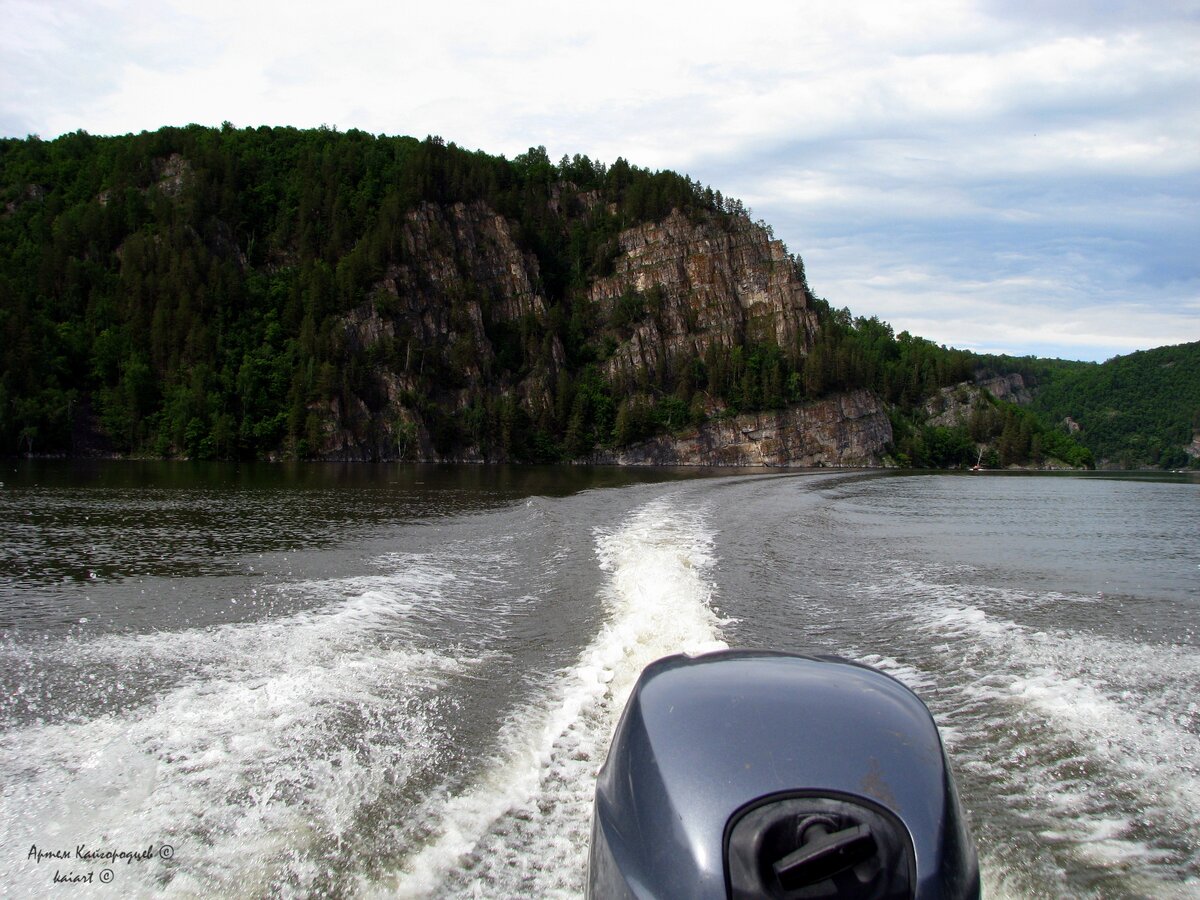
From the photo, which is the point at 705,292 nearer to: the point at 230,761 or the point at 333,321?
the point at 333,321

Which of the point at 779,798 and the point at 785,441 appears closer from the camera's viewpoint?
the point at 779,798

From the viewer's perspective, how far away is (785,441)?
12238 centimetres

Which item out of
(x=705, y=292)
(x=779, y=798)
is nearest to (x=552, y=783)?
(x=779, y=798)

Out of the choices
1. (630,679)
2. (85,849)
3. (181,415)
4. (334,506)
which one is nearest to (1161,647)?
(630,679)

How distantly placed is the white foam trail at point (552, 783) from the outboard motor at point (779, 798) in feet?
4.64

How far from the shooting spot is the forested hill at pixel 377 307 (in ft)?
330

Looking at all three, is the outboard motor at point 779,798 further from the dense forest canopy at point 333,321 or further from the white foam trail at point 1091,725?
the dense forest canopy at point 333,321

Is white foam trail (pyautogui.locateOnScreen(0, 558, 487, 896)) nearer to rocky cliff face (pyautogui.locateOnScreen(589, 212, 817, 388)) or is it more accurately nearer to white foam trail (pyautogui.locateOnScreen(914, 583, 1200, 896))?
white foam trail (pyautogui.locateOnScreen(914, 583, 1200, 896))

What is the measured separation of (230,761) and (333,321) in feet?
384

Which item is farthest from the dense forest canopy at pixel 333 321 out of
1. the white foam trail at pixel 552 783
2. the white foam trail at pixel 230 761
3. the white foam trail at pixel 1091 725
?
the white foam trail at pixel 1091 725

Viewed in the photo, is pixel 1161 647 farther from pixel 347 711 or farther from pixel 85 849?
pixel 85 849

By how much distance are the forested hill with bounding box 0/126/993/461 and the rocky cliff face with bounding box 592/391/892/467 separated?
118 inches

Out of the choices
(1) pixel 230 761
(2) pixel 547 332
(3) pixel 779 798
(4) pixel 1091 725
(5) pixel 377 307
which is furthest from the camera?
(2) pixel 547 332

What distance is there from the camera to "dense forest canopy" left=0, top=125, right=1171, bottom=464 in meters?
99.1
